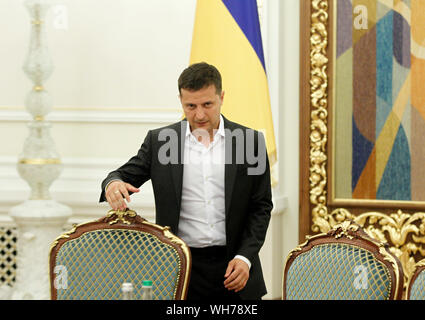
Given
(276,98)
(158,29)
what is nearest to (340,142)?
(276,98)

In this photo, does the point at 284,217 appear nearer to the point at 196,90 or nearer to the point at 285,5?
the point at 285,5

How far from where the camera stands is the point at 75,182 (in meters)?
4.77

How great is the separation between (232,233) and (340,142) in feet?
7.70

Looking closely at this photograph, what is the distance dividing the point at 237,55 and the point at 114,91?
3.51 feet

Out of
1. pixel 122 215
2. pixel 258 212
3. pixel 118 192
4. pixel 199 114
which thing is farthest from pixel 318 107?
pixel 118 192

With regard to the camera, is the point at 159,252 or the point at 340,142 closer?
the point at 159,252

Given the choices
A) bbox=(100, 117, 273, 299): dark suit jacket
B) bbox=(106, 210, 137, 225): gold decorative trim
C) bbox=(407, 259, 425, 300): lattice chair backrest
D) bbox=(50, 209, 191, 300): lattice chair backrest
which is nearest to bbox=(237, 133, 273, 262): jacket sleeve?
bbox=(100, 117, 273, 299): dark suit jacket

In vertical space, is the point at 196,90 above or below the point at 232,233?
above

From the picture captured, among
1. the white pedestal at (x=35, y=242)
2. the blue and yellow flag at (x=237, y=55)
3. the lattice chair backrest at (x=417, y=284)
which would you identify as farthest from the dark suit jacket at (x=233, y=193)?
the white pedestal at (x=35, y=242)

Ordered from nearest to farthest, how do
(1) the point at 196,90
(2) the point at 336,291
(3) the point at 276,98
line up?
(2) the point at 336,291 < (1) the point at 196,90 < (3) the point at 276,98

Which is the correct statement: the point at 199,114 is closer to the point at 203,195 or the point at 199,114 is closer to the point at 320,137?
the point at 203,195

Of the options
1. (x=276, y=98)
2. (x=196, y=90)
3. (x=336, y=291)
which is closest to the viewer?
(x=336, y=291)

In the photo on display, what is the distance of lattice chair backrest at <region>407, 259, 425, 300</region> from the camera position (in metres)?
2.05

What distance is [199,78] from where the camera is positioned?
2398mm
